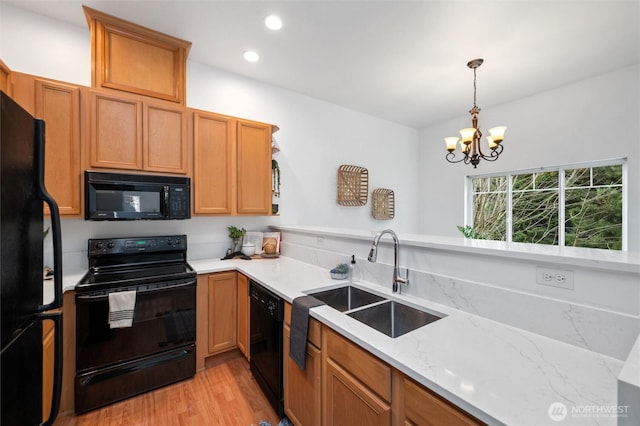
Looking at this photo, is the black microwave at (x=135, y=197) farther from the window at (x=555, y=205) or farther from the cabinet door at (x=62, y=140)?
the window at (x=555, y=205)

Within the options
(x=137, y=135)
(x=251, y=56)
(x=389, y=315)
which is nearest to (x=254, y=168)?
(x=137, y=135)

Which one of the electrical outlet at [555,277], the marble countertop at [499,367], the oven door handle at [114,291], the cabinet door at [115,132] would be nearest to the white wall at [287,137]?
the cabinet door at [115,132]

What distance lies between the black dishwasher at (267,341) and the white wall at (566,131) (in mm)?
3740

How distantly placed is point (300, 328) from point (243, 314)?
3.45 ft

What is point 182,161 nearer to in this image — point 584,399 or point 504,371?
point 504,371

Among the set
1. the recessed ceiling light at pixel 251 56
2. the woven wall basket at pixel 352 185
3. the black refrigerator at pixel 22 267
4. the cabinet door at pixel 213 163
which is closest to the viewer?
the black refrigerator at pixel 22 267

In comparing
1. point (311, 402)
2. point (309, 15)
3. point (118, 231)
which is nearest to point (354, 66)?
point (309, 15)

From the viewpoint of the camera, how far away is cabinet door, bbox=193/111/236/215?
97.7 inches

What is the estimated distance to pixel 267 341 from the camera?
190 centimetres

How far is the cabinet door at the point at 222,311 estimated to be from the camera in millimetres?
2342

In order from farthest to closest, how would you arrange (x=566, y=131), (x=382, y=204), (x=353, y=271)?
(x=382, y=204) < (x=566, y=131) < (x=353, y=271)

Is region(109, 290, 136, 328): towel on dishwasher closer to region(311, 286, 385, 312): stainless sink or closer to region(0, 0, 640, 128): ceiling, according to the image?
region(311, 286, 385, 312): stainless sink

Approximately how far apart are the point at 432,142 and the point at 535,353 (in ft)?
14.6

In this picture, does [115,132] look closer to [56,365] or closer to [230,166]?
[230,166]
